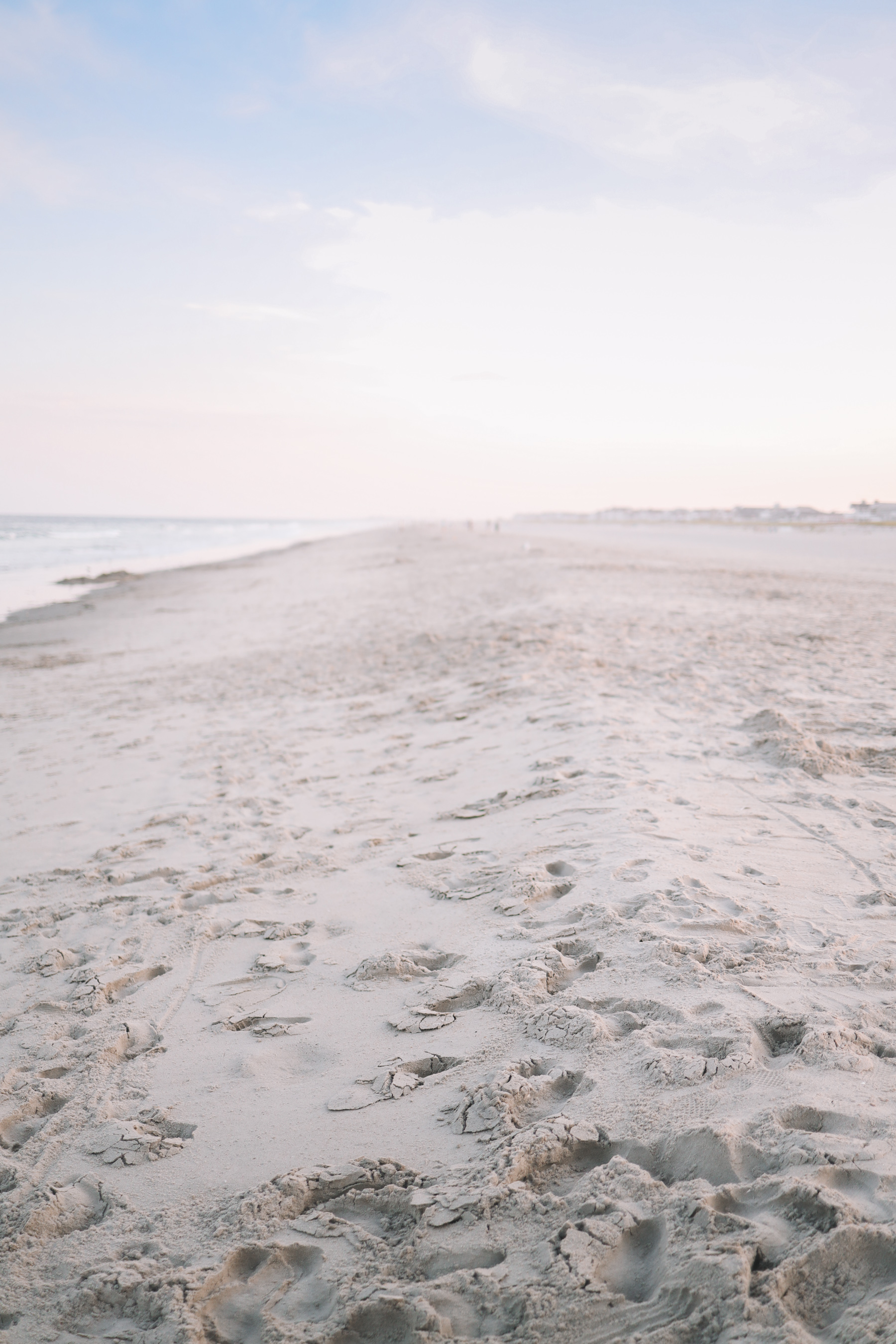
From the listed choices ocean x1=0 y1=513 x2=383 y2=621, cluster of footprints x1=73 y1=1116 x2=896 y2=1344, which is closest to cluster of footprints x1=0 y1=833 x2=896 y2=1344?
cluster of footprints x1=73 y1=1116 x2=896 y2=1344

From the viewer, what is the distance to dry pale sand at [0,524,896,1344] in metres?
1.68

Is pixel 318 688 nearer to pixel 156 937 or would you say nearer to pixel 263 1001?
pixel 156 937

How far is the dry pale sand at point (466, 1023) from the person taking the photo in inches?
66.0

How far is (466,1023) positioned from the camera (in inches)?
104

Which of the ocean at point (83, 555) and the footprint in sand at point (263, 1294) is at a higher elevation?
the ocean at point (83, 555)

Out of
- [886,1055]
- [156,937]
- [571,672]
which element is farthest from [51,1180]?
[571,672]

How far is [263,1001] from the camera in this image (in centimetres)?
298

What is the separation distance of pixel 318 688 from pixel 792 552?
28466 millimetres

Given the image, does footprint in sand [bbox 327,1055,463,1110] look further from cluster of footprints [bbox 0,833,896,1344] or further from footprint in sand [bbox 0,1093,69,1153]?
footprint in sand [bbox 0,1093,69,1153]

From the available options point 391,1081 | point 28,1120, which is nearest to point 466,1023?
point 391,1081

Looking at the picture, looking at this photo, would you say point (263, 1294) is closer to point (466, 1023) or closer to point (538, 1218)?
point (538, 1218)

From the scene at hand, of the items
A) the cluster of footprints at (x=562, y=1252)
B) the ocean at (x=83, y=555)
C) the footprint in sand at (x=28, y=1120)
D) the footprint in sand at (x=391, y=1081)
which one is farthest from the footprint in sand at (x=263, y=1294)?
the ocean at (x=83, y=555)

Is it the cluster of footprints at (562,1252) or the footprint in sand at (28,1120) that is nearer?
the cluster of footprints at (562,1252)

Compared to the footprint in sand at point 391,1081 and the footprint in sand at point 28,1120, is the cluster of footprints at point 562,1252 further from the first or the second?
the footprint in sand at point 28,1120
